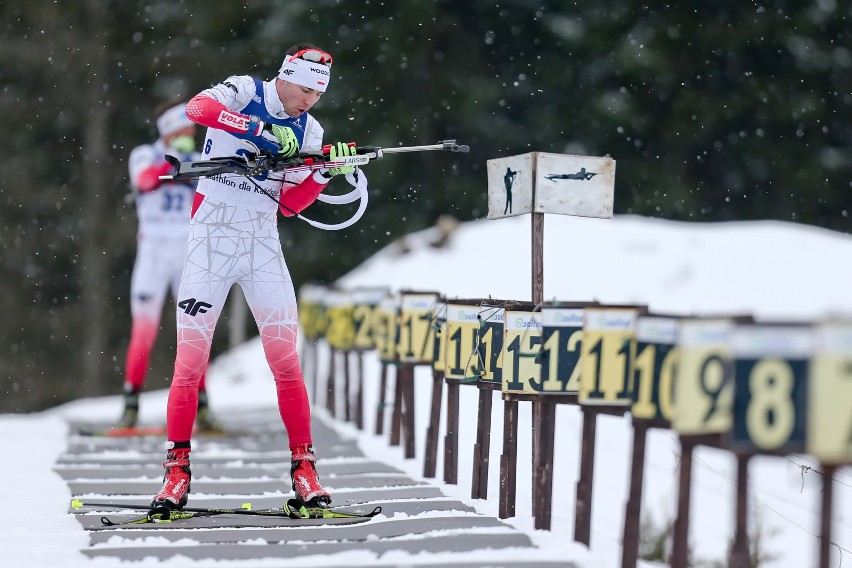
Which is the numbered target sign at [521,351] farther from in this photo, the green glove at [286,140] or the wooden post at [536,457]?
A: the green glove at [286,140]

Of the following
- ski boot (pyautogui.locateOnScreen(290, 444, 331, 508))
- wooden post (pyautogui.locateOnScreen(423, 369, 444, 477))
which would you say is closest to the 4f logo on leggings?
ski boot (pyautogui.locateOnScreen(290, 444, 331, 508))

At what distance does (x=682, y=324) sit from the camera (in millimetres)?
5133

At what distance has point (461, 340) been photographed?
7918 mm

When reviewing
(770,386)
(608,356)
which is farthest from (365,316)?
(770,386)

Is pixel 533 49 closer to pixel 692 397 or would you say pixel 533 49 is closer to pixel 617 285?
pixel 617 285

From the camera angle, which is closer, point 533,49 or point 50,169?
point 533,49

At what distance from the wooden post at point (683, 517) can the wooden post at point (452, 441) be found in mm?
2933

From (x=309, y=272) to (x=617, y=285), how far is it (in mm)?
14368

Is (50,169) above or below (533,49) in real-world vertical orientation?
below

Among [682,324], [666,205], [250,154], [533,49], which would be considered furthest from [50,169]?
[682,324]

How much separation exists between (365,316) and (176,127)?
2225 millimetres

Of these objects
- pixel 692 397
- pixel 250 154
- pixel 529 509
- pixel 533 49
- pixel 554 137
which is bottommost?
pixel 529 509

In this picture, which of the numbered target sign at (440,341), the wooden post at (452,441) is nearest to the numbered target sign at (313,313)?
the numbered target sign at (440,341)

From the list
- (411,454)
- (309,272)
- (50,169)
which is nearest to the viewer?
(411,454)
